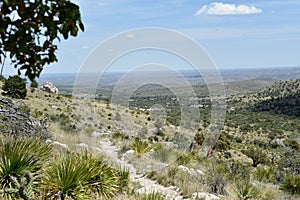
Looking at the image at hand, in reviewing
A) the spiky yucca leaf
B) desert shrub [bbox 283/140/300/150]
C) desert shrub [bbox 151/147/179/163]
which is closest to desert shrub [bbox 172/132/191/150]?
desert shrub [bbox 151/147/179/163]

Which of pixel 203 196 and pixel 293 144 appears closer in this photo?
pixel 203 196

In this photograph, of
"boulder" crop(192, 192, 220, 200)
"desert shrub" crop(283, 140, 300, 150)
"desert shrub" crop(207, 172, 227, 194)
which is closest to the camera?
"boulder" crop(192, 192, 220, 200)

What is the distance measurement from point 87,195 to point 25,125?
5.56 m

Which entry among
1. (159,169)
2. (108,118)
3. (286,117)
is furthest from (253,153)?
(286,117)

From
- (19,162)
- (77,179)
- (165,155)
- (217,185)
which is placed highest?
(19,162)

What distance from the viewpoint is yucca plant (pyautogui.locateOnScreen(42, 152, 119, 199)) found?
6.98m

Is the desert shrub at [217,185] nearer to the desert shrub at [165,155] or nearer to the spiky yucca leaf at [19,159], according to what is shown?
the desert shrub at [165,155]

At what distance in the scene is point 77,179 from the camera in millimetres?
7102

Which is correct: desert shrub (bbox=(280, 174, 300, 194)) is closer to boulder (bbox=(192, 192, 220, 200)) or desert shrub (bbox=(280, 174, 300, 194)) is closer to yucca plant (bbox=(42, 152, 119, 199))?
boulder (bbox=(192, 192, 220, 200))

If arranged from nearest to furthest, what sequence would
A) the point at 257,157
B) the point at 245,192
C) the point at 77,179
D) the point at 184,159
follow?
the point at 77,179 → the point at 245,192 → the point at 184,159 → the point at 257,157

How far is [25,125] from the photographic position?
471 inches

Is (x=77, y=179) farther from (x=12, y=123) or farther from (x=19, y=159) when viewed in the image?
(x=12, y=123)

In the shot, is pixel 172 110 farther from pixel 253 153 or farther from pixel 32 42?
pixel 32 42

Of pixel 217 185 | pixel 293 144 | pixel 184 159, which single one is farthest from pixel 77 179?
pixel 293 144
